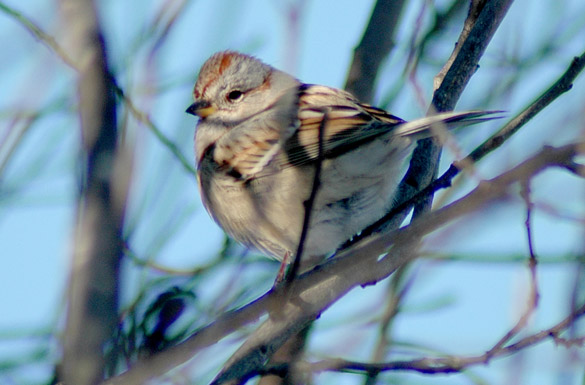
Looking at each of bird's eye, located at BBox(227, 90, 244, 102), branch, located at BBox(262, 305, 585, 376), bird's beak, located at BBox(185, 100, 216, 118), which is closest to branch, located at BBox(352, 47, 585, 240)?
branch, located at BBox(262, 305, 585, 376)

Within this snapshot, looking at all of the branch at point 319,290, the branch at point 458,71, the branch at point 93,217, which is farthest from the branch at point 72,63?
the branch at point 458,71

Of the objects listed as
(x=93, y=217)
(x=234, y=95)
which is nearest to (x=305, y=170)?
(x=234, y=95)

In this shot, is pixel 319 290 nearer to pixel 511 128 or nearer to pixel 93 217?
pixel 511 128

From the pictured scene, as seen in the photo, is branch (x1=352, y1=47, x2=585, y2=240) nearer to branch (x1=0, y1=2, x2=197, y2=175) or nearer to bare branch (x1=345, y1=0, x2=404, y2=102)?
branch (x1=0, y1=2, x2=197, y2=175)

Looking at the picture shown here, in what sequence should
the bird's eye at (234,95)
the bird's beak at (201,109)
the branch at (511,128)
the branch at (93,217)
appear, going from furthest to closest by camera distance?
the bird's eye at (234,95), the bird's beak at (201,109), the branch at (511,128), the branch at (93,217)

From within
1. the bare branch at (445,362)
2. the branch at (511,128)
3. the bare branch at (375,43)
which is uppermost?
the bare branch at (375,43)

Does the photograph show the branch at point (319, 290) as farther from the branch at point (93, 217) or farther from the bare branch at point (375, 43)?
the bare branch at point (375, 43)

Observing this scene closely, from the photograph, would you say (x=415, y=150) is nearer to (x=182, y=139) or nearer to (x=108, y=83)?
(x=182, y=139)
